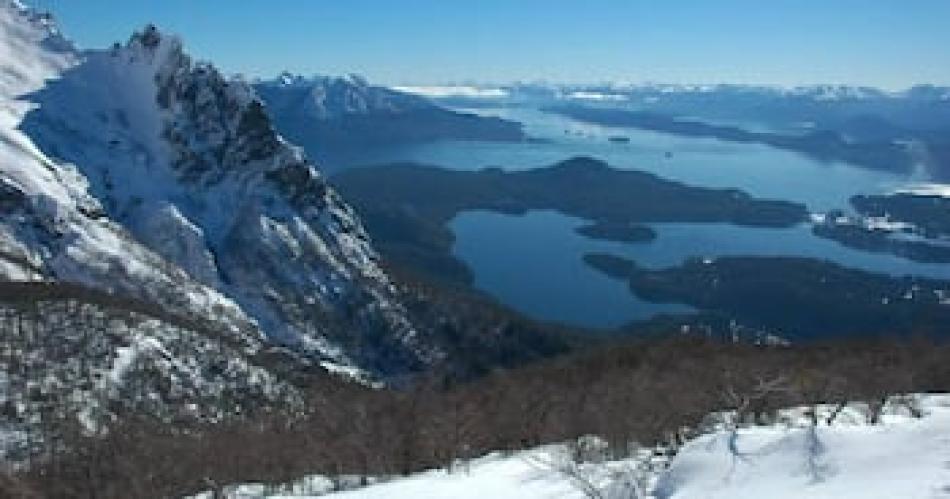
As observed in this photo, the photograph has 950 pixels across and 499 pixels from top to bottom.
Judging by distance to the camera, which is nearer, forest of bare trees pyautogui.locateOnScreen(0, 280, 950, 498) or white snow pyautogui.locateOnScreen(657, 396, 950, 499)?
white snow pyautogui.locateOnScreen(657, 396, 950, 499)

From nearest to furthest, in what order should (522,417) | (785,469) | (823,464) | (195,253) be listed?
(823,464)
(785,469)
(522,417)
(195,253)

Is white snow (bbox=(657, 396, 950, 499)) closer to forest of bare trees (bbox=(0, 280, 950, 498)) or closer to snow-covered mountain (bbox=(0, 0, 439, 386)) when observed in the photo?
forest of bare trees (bbox=(0, 280, 950, 498))

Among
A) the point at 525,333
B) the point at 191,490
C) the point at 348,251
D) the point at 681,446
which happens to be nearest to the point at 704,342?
the point at 191,490

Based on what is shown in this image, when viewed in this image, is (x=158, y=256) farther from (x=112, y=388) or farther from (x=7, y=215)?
(x=112, y=388)

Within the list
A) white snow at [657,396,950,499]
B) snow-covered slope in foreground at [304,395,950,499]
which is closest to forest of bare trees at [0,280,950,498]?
snow-covered slope in foreground at [304,395,950,499]

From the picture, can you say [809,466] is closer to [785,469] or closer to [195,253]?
[785,469]

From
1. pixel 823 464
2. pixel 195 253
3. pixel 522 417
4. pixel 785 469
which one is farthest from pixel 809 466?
pixel 195 253
